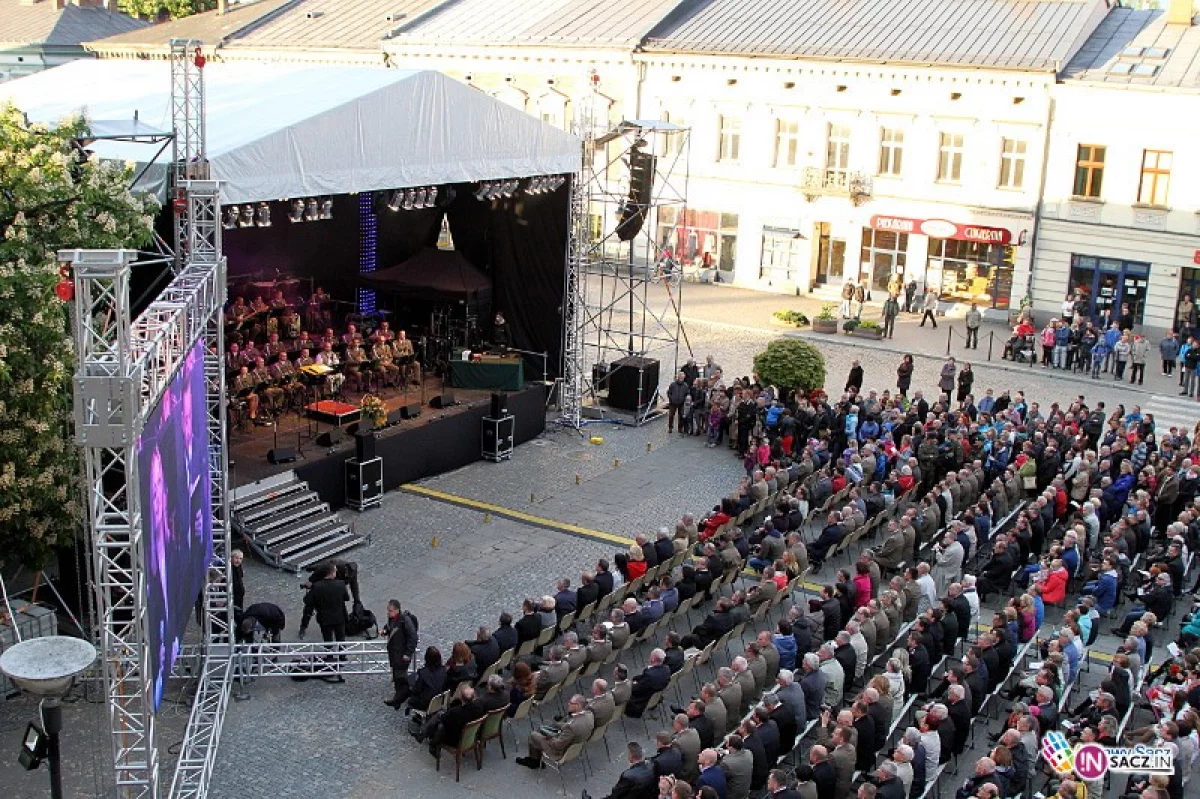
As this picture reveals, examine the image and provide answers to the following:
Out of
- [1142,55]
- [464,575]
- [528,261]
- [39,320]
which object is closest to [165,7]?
[528,261]

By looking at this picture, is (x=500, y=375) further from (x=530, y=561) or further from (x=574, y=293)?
(x=530, y=561)

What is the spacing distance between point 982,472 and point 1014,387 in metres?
11.0

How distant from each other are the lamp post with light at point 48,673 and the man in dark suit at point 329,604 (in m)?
4.95

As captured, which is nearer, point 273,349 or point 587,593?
point 587,593

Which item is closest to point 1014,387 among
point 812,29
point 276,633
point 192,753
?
point 812,29

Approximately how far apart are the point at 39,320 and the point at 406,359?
12.9 m

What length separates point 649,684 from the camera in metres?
14.3

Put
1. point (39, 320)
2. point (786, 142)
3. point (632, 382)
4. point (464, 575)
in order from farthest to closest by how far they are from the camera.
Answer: point (786, 142)
point (632, 382)
point (464, 575)
point (39, 320)

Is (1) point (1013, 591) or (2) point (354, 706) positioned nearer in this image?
(2) point (354, 706)

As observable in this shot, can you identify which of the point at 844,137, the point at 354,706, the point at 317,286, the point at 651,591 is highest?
the point at 844,137

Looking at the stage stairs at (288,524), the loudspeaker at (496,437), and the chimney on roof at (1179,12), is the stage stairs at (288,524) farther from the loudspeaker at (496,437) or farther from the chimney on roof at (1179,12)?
the chimney on roof at (1179,12)

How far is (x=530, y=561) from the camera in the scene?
1988 centimetres

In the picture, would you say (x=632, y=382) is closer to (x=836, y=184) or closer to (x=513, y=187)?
(x=513, y=187)

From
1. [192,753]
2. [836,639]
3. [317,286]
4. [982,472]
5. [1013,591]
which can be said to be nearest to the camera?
[192,753]
